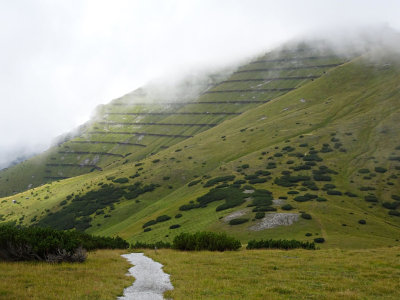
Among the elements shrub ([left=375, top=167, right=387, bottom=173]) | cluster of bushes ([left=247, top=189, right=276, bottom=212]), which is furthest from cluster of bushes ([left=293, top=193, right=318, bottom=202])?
shrub ([left=375, top=167, right=387, bottom=173])

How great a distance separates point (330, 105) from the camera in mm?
139375

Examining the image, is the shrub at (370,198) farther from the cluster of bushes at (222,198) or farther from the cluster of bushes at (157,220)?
the cluster of bushes at (157,220)

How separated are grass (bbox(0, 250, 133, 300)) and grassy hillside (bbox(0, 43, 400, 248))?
35356mm

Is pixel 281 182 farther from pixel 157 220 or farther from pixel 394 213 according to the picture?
pixel 157 220

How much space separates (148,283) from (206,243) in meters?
18.5

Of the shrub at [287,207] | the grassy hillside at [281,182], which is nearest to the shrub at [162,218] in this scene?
the grassy hillside at [281,182]

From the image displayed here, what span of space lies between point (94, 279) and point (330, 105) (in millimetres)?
142831

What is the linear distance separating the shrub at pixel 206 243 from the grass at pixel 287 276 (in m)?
5.61

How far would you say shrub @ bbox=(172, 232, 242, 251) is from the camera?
118 ft

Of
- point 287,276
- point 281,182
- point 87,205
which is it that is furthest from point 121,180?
point 287,276

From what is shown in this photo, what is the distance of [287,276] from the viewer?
20.9 metres

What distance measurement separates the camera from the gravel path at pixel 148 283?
15.9 m

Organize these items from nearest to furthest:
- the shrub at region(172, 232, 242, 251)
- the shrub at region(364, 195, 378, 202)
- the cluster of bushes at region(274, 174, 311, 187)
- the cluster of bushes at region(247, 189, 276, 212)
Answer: the shrub at region(172, 232, 242, 251)
the cluster of bushes at region(247, 189, 276, 212)
the shrub at region(364, 195, 378, 202)
the cluster of bushes at region(274, 174, 311, 187)

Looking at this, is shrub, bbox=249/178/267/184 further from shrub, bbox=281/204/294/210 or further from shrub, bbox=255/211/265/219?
shrub, bbox=255/211/265/219
